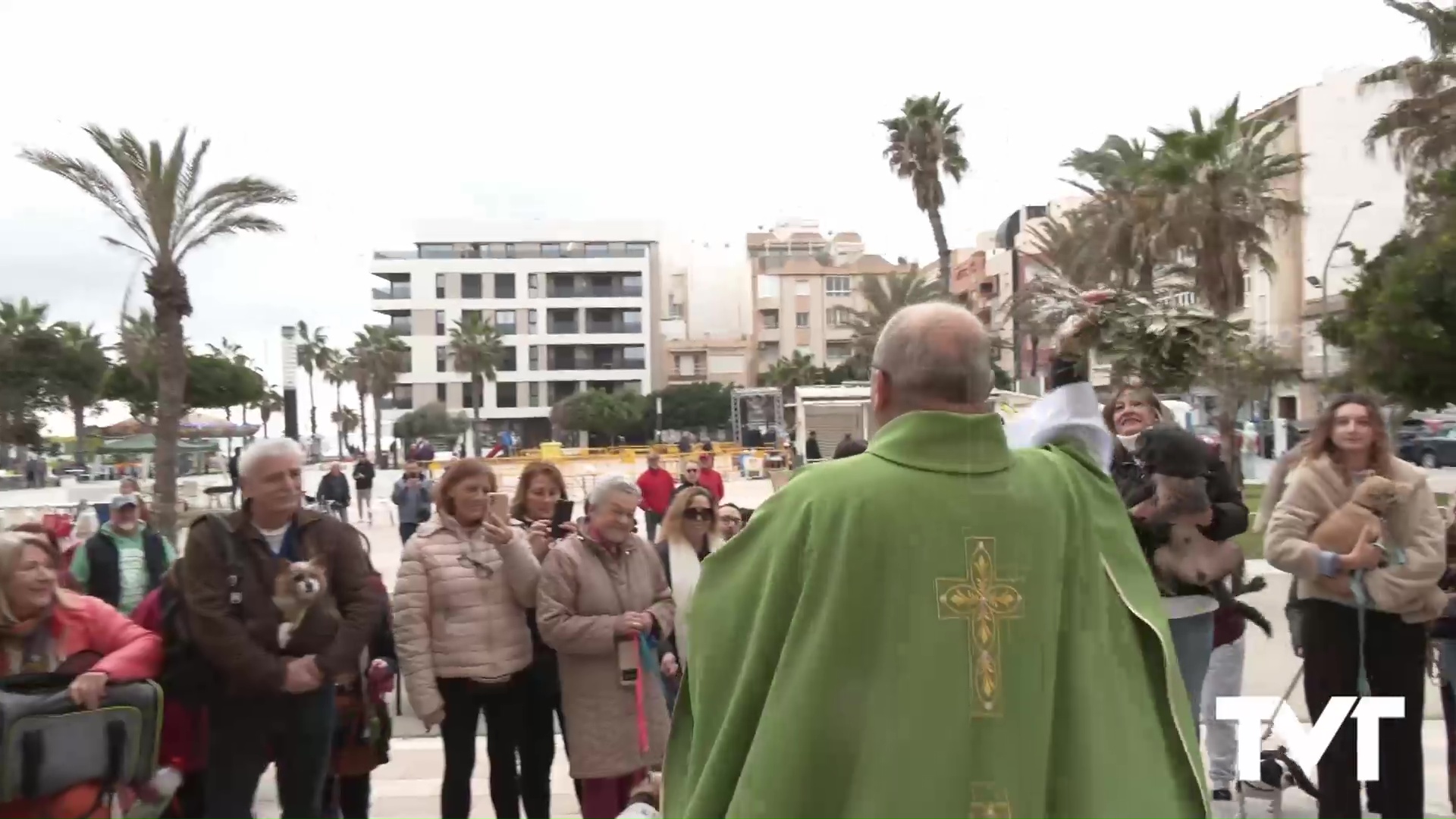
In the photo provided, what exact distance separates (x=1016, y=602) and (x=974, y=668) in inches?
5.1

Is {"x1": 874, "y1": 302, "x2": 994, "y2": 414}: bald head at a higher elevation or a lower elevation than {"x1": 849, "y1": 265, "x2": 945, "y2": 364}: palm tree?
lower

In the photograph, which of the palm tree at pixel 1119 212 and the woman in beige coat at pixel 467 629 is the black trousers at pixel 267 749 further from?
the palm tree at pixel 1119 212

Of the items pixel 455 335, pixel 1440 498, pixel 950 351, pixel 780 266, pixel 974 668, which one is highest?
pixel 780 266

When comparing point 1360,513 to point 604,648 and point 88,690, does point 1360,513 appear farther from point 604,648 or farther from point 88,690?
point 88,690

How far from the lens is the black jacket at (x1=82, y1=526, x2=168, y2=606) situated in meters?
6.94

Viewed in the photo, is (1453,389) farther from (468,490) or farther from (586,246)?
(586,246)

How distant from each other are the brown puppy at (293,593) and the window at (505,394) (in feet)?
257

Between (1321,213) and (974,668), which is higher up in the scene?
(1321,213)

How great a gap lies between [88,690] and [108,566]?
367 centimetres

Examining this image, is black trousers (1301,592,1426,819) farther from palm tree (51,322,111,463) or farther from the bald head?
palm tree (51,322,111,463)

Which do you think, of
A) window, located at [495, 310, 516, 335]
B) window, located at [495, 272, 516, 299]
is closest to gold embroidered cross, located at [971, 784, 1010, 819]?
window, located at [495, 310, 516, 335]

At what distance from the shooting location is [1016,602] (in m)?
2.03

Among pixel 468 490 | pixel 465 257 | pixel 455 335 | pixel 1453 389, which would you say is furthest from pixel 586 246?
pixel 468 490

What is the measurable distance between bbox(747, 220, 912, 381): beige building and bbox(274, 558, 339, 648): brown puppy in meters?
73.1
